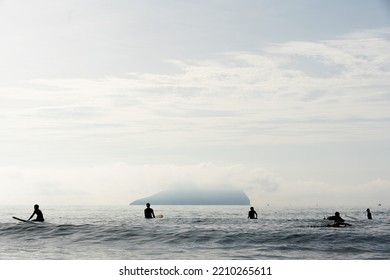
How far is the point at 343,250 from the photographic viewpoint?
18.5 metres

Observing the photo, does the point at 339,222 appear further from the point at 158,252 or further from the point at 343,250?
the point at 158,252

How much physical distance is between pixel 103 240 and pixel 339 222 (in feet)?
39.4

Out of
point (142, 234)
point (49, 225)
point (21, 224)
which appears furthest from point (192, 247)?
point (21, 224)

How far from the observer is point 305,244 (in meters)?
19.8

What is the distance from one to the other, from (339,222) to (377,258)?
10.1 metres
